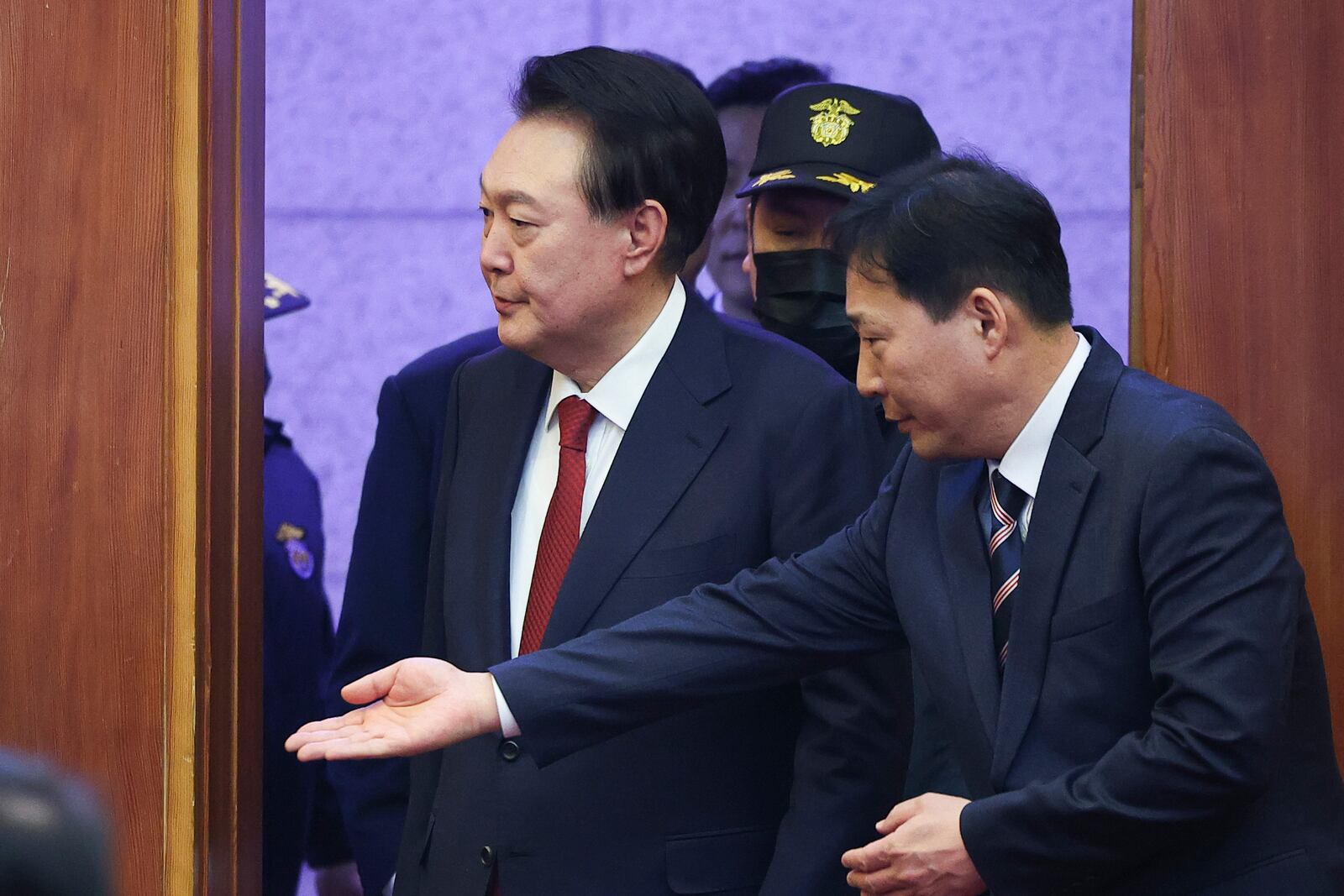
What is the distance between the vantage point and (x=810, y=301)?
99.8 inches

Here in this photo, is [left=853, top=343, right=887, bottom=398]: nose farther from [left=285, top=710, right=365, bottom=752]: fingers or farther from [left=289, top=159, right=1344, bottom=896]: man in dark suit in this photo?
[left=285, top=710, right=365, bottom=752]: fingers

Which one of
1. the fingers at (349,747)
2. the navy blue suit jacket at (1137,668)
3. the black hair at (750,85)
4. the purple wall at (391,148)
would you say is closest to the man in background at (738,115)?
the black hair at (750,85)

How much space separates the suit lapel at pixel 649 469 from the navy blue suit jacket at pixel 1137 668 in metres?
0.31

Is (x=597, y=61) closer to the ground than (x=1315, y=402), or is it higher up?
higher up

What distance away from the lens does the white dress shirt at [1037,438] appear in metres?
1.80

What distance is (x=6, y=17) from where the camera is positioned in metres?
2.25

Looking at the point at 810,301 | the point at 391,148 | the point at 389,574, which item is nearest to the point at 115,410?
the point at 389,574

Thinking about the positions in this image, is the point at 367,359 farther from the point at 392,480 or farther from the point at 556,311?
the point at 556,311

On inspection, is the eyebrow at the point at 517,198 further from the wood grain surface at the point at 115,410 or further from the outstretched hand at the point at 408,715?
the outstretched hand at the point at 408,715

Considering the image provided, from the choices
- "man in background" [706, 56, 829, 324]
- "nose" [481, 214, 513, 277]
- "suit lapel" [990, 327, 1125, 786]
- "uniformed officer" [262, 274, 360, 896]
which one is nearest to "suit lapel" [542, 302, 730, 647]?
"nose" [481, 214, 513, 277]

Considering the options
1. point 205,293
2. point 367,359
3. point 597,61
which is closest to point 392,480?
point 205,293

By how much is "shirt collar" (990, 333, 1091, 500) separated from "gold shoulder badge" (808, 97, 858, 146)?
0.92 metres

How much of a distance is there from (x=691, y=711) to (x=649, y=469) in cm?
30

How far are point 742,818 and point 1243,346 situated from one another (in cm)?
93
